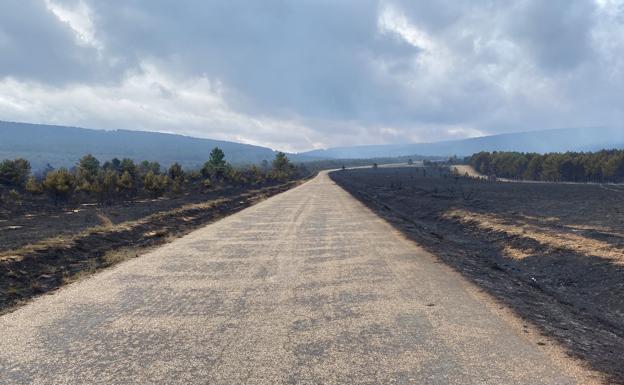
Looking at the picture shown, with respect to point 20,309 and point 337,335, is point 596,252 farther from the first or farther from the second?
point 20,309

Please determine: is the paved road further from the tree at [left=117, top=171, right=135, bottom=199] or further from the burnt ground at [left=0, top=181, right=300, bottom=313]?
the tree at [left=117, top=171, right=135, bottom=199]

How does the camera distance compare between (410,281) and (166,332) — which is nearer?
(166,332)

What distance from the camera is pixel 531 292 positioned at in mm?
9250

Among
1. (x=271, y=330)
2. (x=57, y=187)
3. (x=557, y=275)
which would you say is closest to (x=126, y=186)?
(x=57, y=187)

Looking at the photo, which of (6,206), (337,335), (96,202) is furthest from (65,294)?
(96,202)

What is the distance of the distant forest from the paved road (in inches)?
4869

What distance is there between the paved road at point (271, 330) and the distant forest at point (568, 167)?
4869 inches

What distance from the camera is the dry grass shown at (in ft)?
40.9

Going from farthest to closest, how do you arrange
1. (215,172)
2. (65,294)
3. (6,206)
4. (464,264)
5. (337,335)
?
(215,172), (6,206), (464,264), (65,294), (337,335)

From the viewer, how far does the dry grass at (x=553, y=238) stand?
40.9ft

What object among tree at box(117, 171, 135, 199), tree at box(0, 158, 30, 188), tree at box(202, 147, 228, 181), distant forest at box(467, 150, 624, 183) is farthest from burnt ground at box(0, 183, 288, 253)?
distant forest at box(467, 150, 624, 183)

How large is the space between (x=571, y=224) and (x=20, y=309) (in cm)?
2368

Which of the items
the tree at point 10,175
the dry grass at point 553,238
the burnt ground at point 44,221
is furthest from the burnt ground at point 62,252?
the tree at point 10,175

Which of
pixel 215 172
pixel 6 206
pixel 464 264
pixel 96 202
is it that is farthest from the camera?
pixel 215 172
